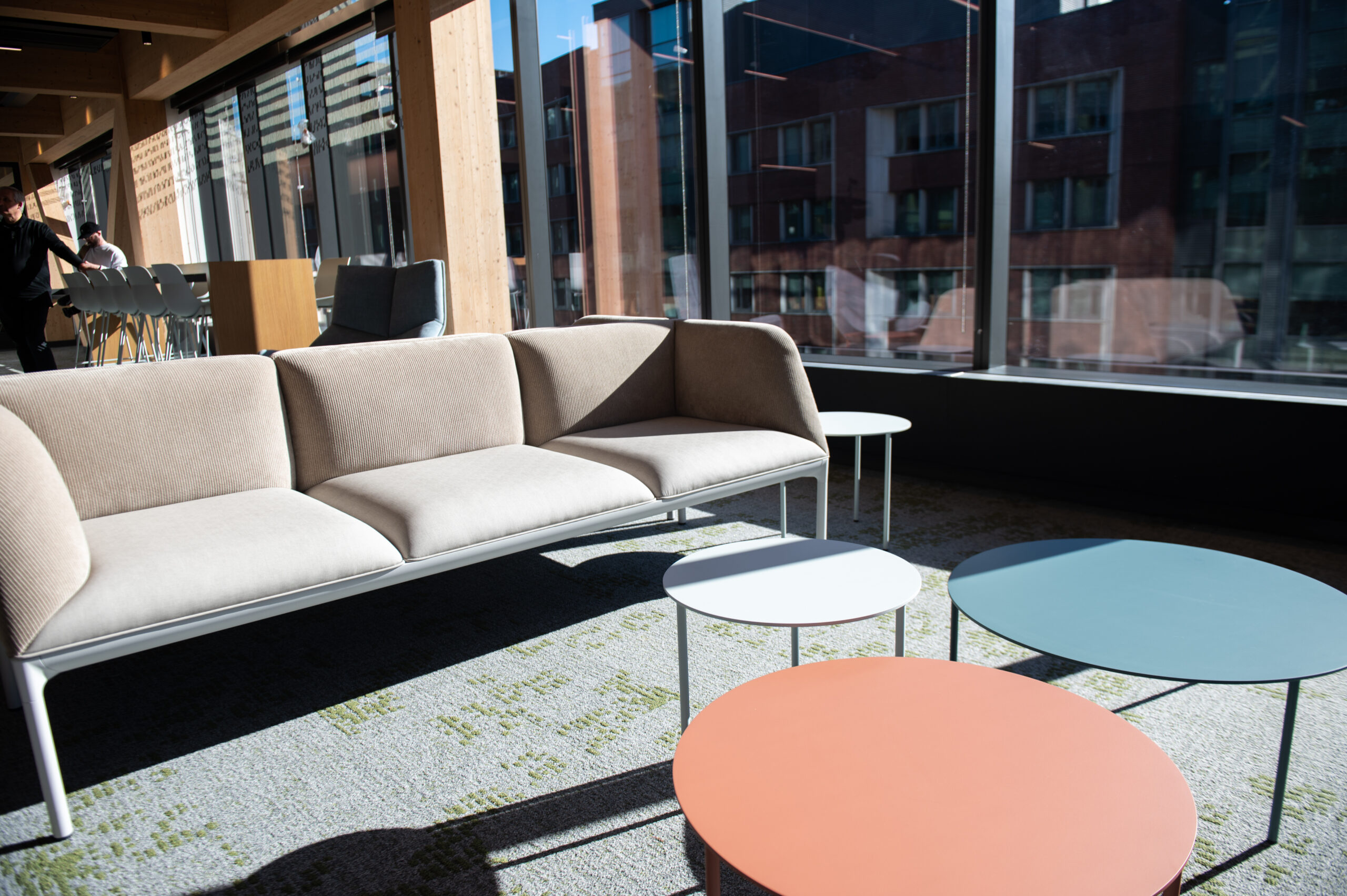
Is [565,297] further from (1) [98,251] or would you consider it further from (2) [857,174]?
(1) [98,251]

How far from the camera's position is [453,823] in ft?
5.33

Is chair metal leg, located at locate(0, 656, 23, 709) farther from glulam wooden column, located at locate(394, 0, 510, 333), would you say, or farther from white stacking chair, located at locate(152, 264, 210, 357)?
white stacking chair, located at locate(152, 264, 210, 357)

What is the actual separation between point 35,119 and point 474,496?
1587 centimetres

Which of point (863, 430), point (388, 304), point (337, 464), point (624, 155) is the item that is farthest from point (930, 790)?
point (624, 155)

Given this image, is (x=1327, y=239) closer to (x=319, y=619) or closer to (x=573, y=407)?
(x=573, y=407)

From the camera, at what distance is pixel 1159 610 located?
1.58 meters

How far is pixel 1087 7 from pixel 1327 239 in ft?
4.13

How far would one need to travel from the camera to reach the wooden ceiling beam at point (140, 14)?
7.69 metres

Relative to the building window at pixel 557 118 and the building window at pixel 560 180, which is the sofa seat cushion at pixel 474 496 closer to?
the building window at pixel 560 180

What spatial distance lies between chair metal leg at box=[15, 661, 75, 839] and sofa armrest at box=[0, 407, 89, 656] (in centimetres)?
5

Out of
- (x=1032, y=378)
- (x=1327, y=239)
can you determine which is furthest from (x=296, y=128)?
(x=1327, y=239)

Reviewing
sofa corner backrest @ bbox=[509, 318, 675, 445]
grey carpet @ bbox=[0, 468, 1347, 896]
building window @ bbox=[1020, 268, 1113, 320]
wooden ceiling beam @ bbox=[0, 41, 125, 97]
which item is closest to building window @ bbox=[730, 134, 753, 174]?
building window @ bbox=[1020, 268, 1113, 320]

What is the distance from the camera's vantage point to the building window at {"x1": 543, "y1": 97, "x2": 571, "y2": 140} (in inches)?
233

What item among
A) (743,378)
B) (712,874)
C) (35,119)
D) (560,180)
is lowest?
(712,874)
